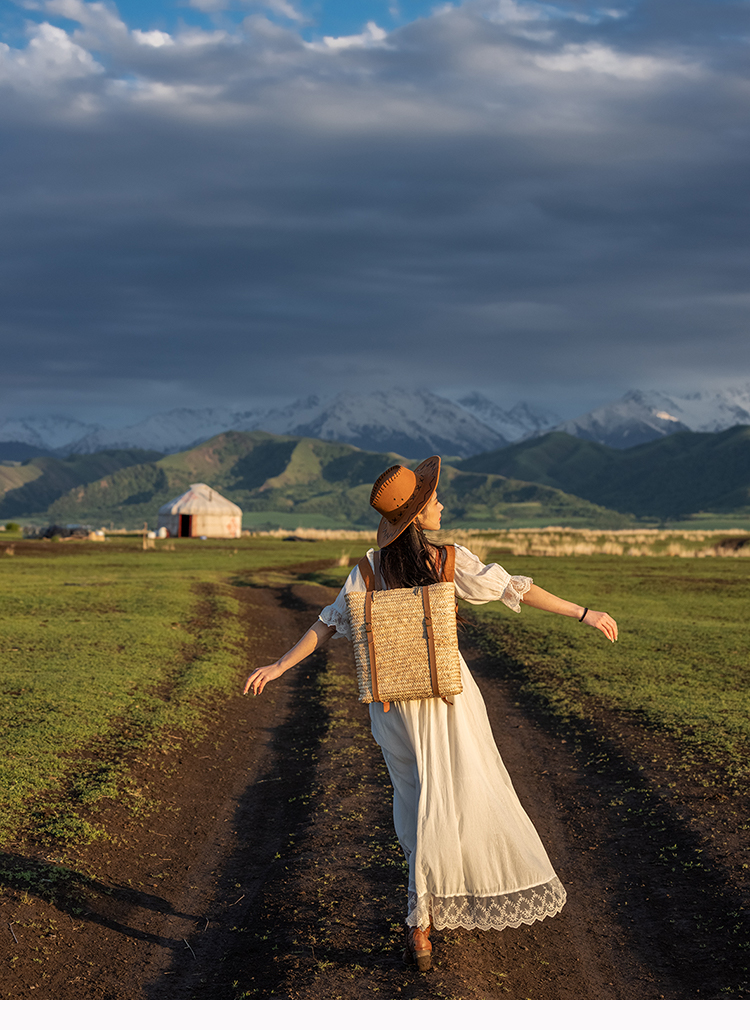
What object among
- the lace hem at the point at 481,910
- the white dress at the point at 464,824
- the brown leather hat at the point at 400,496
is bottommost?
the lace hem at the point at 481,910

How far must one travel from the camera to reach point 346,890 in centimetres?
624

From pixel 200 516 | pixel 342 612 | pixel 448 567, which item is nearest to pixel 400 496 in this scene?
pixel 448 567

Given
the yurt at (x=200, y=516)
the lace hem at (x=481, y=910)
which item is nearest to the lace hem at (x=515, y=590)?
the lace hem at (x=481, y=910)

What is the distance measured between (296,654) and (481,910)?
66.9 inches

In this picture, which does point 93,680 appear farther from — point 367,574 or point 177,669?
point 367,574

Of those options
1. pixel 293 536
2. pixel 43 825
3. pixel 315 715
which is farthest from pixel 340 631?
pixel 293 536

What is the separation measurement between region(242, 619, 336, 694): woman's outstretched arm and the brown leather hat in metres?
0.62

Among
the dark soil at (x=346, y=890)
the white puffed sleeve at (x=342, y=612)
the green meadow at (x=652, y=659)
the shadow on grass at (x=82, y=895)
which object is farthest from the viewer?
the green meadow at (x=652, y=659)

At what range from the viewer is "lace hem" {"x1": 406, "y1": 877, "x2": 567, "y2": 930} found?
494 centimetres

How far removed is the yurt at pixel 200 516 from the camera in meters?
81.1

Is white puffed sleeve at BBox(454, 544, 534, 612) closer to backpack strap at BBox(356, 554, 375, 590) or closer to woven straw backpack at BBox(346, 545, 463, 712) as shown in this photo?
woven straw backpack at BBox(346, 545, 463, 712)

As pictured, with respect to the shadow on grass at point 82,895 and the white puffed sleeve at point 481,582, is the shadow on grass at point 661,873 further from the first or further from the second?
the shadow on grass at point 82,895

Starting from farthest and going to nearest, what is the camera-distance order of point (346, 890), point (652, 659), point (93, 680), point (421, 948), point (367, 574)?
point (652, 659), point (93, 680), point (346, 890), point (367, 574), point (421, 948)

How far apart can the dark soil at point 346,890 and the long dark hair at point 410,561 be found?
2.10 m
